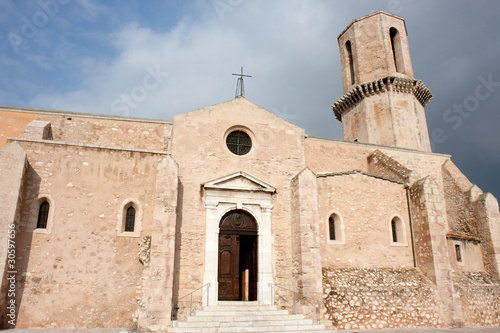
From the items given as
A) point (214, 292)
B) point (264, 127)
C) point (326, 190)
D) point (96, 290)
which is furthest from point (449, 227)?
point (96, 290)

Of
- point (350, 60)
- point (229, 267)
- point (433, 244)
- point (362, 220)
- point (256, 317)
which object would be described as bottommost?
point (256, 317)

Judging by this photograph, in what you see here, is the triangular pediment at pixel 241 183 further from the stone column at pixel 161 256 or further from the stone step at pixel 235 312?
the stone step at pixel 235 312

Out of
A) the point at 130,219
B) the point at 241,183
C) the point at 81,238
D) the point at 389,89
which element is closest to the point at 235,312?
the point at 241,183

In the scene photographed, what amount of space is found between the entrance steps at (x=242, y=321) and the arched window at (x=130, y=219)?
3.52 metres

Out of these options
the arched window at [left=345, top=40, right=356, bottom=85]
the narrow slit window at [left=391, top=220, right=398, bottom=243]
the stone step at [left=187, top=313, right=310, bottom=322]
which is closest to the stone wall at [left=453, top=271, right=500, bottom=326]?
the narrow slit window at [left=391, top=220, right=398, bottom=243]

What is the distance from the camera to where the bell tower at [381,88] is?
22094 mm

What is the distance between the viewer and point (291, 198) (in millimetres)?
13945

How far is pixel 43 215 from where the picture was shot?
11867 mm

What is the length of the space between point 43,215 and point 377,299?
37.8 ft

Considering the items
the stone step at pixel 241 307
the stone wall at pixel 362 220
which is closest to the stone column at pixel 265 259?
the stone step at pixel 241 307

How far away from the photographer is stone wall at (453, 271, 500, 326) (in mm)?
14008

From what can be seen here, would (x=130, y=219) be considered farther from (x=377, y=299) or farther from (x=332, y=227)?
(x=377, y=299)

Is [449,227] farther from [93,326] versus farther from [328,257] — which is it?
[93,326]

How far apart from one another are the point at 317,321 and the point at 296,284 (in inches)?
54.0
